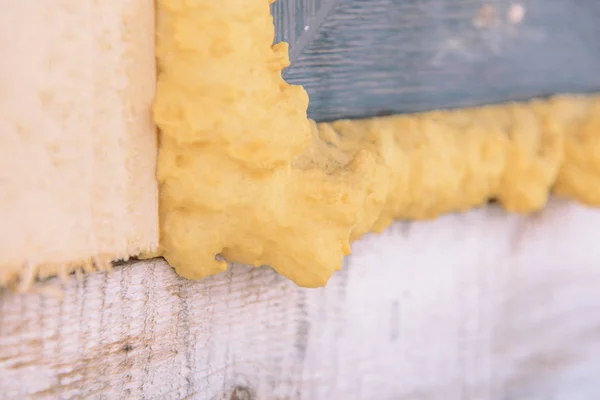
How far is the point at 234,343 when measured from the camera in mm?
518

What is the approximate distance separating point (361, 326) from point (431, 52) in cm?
31

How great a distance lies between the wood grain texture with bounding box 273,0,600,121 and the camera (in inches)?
22.5

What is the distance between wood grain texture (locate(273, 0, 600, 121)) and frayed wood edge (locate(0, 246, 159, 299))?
252mm

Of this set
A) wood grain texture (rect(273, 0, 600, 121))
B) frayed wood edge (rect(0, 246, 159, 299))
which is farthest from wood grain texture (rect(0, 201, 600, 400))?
Result: wood grain texture (rect(273, 0, 600, 121))

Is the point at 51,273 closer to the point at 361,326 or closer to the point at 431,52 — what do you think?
the point at 361,326

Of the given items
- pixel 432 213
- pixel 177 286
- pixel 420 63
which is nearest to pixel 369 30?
pixel 420 63

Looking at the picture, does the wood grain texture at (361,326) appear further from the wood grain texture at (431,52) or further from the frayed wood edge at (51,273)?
the wood grain texture at (431,52)

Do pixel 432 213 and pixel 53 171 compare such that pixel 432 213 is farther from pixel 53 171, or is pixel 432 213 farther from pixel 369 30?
pixel 53 171

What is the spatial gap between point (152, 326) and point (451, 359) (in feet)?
1.37

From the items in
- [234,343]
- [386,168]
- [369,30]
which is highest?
[369,30]

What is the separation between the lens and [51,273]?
0.35m

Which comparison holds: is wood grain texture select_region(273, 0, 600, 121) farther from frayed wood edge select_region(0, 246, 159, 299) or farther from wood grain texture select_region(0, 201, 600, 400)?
frayed wood edge select_region(0, 246, 159, 299)

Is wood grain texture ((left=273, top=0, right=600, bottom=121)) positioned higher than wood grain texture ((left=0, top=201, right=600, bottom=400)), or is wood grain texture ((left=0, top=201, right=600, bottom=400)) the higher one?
wood grain texture ((left=273, top=0, right=600, bottom=121))

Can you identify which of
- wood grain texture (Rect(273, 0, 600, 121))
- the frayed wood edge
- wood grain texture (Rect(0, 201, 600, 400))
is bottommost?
wood grain texture (Rect(0, 201, 600, 400))
